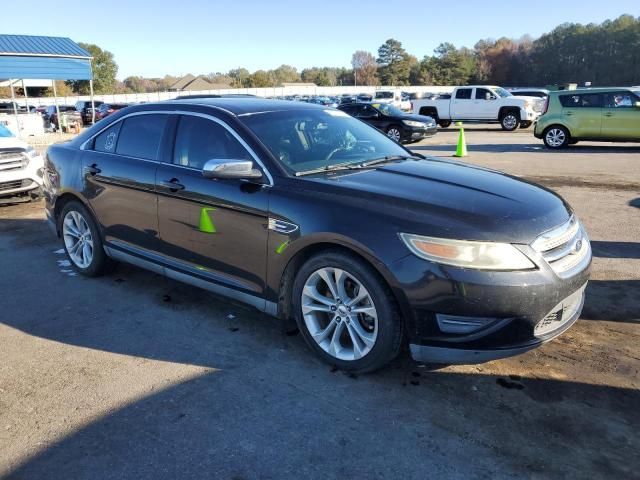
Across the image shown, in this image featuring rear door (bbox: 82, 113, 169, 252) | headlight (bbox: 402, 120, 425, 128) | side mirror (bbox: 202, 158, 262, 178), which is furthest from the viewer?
headlight (bbox: 402, 120, 425, 128)

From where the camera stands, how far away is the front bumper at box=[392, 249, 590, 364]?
114 inches

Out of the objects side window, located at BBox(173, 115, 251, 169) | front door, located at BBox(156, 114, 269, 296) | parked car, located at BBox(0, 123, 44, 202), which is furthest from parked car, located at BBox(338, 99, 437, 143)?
front door, located at BBox(156, 114, 269, 296)

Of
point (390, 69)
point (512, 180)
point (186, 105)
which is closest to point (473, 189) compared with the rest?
point (512, 180)

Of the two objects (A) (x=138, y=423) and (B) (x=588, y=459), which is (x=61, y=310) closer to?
(A) (x=138, y=423)

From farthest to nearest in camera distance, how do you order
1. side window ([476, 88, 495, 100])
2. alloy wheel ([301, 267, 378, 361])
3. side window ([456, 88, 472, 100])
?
1. side window ([456, 88, 472, 100])
2. side window ([476, 88, 495, 100])
3. alloy wheel ([301, 267, 378, 361])

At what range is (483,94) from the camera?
24.2 m

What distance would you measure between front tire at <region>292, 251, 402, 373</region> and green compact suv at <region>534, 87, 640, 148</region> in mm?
14554

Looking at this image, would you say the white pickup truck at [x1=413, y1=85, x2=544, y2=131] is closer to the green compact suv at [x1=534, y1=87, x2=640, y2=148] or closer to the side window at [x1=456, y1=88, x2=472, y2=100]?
the side window at [x1=456, y1=88, x2=472, y2=100]

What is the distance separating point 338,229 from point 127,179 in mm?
2308

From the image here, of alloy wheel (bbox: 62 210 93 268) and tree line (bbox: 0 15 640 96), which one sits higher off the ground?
tree line (bbox: 0 15 640 96)

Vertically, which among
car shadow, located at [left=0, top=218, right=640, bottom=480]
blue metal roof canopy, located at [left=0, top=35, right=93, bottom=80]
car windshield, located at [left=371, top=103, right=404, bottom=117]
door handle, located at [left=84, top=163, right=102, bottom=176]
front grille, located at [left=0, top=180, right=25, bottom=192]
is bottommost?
car shadow, located at [left=0, top=218, right=640, bottom=480]

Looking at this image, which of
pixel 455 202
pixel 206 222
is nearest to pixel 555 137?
pixel 455 202

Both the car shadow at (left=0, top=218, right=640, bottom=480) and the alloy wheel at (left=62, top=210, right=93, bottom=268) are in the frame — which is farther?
the alloy wheel at (left=62, top=210, right=93, bottom=268)

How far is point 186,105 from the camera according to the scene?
4.41 meters
